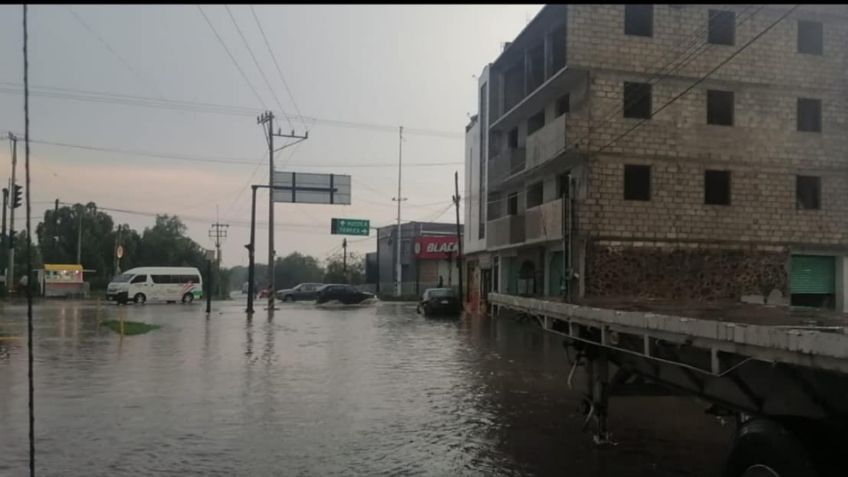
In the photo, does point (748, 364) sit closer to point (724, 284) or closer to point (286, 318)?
point (724, 284)

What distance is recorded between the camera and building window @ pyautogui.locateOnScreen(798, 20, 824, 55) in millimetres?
23250

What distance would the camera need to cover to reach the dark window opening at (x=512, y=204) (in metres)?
32.4

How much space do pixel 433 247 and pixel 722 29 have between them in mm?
41334

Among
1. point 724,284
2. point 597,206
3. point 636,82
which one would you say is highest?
point 636,82

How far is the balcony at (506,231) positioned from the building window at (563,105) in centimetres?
485

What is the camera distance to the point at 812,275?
24719 mm

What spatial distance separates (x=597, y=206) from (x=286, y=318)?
48.4 feet

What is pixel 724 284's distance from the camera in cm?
2389

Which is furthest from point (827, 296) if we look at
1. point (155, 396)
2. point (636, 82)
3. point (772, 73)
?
point (155, 396)

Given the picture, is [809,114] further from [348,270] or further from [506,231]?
[348,270]

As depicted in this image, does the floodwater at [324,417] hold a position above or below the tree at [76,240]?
below

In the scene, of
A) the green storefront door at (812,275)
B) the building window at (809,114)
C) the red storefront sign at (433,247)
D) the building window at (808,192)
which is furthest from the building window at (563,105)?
the red storefront sign at (433,247)

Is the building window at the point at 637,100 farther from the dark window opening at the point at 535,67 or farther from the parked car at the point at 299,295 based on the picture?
the parked car at the point at 299,295

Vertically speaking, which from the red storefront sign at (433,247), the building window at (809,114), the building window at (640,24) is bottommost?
the red storefront sign at (433,247)
